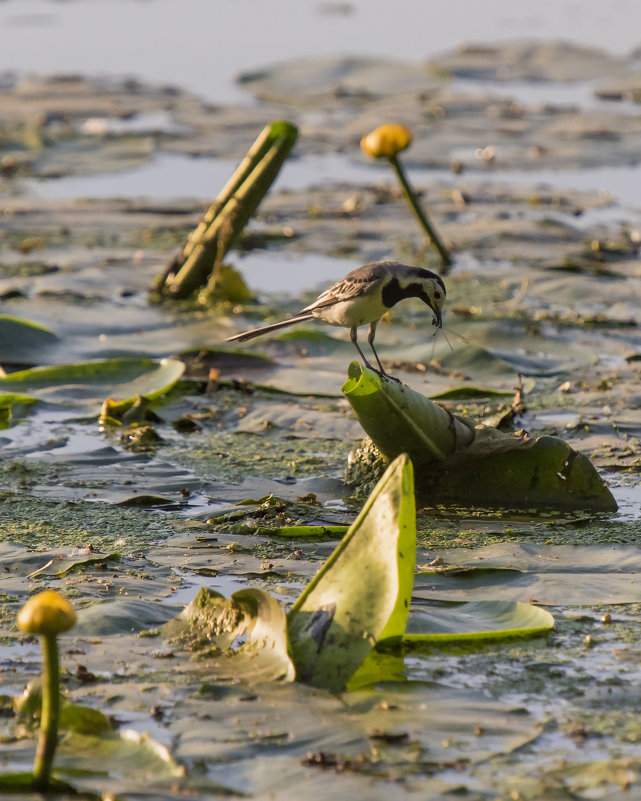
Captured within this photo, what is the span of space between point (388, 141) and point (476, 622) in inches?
146

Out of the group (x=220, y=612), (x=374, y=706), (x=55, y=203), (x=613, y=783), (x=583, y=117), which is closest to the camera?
(x=613, y=783)

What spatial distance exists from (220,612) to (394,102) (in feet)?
34.3

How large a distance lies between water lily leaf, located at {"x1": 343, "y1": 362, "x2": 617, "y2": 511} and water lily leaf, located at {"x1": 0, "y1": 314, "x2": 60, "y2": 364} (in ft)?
7.57

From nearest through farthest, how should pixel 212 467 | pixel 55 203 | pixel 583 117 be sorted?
1. pixel 212 467
2. pixel 55 203
3. pixel 583 117

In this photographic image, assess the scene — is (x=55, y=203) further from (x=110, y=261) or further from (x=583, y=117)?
(x=583, y=117)

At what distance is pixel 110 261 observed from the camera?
25.0 feet

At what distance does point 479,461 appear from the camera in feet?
13.5

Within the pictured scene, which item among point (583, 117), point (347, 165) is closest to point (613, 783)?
point (347, 165)

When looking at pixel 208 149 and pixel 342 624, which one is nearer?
pixel 342 624

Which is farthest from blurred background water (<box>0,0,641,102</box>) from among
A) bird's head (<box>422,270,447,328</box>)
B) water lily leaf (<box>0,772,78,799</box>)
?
water lily leaf (<box>0,772,78,799</box>)

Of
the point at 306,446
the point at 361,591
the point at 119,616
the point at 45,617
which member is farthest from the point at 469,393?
the point at 45,617

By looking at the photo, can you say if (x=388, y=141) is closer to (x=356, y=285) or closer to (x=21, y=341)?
(x=21, y=341)

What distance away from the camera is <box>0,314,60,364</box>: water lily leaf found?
18.8ft

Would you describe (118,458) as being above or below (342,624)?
below
